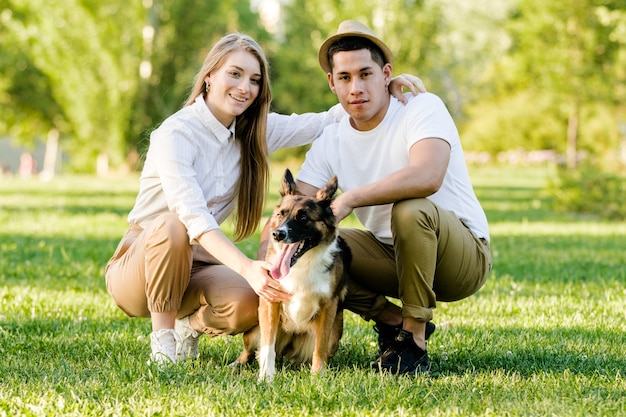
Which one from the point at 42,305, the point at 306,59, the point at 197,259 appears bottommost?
the point at 42,305

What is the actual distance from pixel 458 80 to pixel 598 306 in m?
49.9

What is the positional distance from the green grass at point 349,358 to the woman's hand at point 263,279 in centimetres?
44

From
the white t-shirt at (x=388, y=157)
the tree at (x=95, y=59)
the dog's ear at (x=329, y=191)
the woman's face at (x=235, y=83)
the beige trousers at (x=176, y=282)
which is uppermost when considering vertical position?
the tree at (x=95, y=59)

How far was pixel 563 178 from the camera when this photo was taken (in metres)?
18.0

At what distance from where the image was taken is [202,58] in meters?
28.4

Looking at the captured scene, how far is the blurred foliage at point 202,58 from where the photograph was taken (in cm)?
2792

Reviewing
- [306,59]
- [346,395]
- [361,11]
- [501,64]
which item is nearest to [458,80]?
[501,64]

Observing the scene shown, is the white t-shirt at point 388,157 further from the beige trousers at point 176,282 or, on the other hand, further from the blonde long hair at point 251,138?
the beige trousers at point 176,282

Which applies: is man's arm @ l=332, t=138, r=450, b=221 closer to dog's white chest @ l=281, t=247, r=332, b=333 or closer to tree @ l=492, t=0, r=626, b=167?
dog's white chest @ l=281, t=247, r=332, b=333

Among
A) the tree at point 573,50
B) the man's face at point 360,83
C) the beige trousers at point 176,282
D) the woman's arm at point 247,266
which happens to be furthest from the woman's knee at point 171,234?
the tree at point 573,50

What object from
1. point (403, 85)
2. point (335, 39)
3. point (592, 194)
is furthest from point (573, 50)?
point (335, 39)

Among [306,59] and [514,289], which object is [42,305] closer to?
[514,289]

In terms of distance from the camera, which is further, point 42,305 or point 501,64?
point 501,64

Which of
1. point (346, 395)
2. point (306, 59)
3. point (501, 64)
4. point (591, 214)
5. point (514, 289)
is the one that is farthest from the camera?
point (501, 64)
